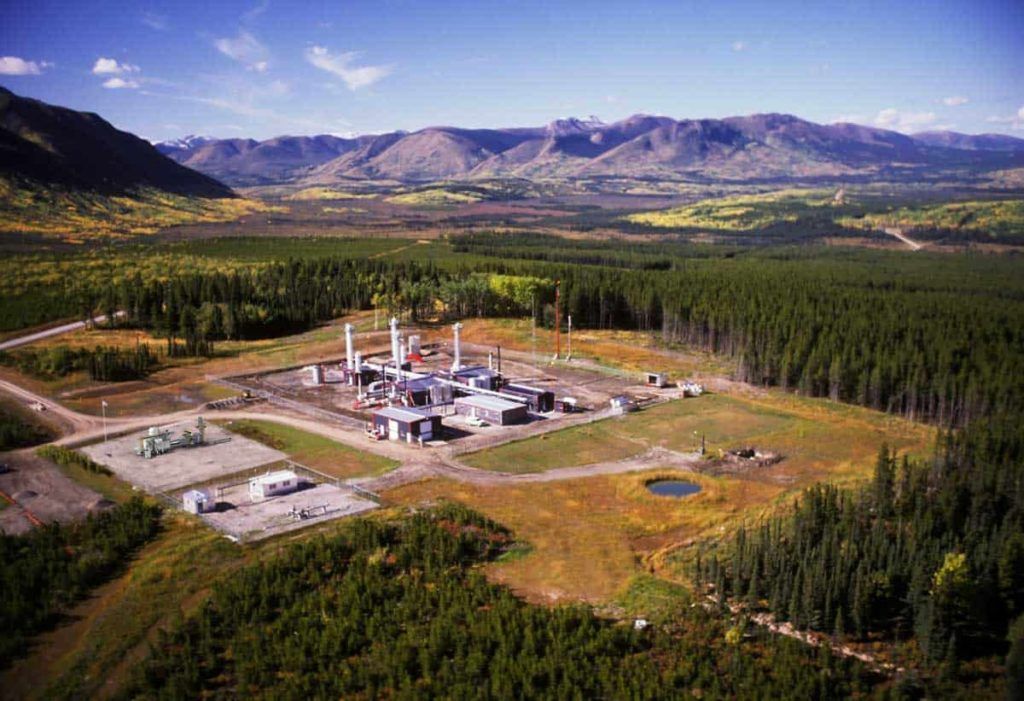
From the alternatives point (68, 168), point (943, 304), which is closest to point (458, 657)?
point (943, 304)

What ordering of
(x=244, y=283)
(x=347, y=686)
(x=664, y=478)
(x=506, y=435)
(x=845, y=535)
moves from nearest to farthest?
1. (x=347, y=686)
2. (x=845, y=535)
3. (x=664, y=478)
4. (x=506, y=435)
5. (x=244, y=283)

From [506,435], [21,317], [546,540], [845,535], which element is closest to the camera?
[845,535]

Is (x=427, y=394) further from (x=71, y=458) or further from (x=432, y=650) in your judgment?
(x=432, y=650)

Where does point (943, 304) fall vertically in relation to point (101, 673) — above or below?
above

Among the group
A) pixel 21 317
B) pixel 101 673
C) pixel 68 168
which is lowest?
pixel 101 673

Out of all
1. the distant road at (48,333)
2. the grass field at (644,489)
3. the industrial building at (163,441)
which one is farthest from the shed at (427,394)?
the distant road at (48,333)

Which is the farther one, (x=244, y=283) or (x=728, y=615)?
(x=244, y=283)

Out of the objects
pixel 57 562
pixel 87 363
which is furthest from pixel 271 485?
pixel 87 363

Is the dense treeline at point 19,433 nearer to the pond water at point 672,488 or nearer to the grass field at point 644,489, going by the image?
the grass field at point 644,489

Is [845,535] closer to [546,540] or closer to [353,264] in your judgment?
[546,540]
